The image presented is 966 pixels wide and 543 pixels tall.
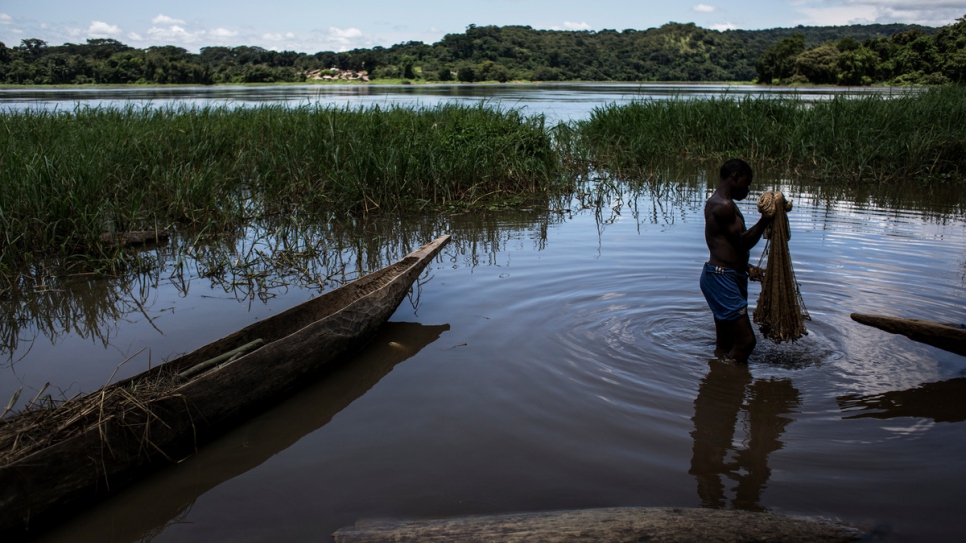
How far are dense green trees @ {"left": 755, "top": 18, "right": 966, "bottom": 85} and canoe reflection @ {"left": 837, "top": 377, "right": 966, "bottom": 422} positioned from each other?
28945mm

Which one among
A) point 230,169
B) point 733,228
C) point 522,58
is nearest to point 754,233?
point 733,228

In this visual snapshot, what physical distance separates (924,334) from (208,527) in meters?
3.58

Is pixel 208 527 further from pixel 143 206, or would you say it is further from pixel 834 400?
pixel 143 206

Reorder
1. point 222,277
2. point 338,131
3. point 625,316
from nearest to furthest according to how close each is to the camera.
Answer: point 625,316 < point 222,277 < point 338,131

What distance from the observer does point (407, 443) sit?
10.5 feet

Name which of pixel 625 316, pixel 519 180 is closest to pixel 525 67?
pixel 519 180

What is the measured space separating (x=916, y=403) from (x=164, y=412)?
3726 mm

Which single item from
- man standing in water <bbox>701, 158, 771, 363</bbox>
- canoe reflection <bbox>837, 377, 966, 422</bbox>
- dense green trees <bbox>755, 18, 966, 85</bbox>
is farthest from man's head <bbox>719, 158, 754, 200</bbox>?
dense green trees <bbox>755, 18, 966, 85</bbox>

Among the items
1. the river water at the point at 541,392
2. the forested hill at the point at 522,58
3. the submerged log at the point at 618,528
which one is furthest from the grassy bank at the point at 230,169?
the forested hill at the point at 522,58

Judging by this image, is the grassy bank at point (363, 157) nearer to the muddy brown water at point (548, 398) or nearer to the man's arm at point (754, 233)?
the muddy brown water at point (548, 398)

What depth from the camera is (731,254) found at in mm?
3895

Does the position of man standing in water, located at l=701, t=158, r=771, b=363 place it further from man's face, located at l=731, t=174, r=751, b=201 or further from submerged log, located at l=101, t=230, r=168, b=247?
submerged log, located at l=101, t=230, r=168, b=247

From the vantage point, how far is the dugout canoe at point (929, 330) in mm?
3441

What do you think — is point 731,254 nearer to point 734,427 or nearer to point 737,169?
point 737,169
